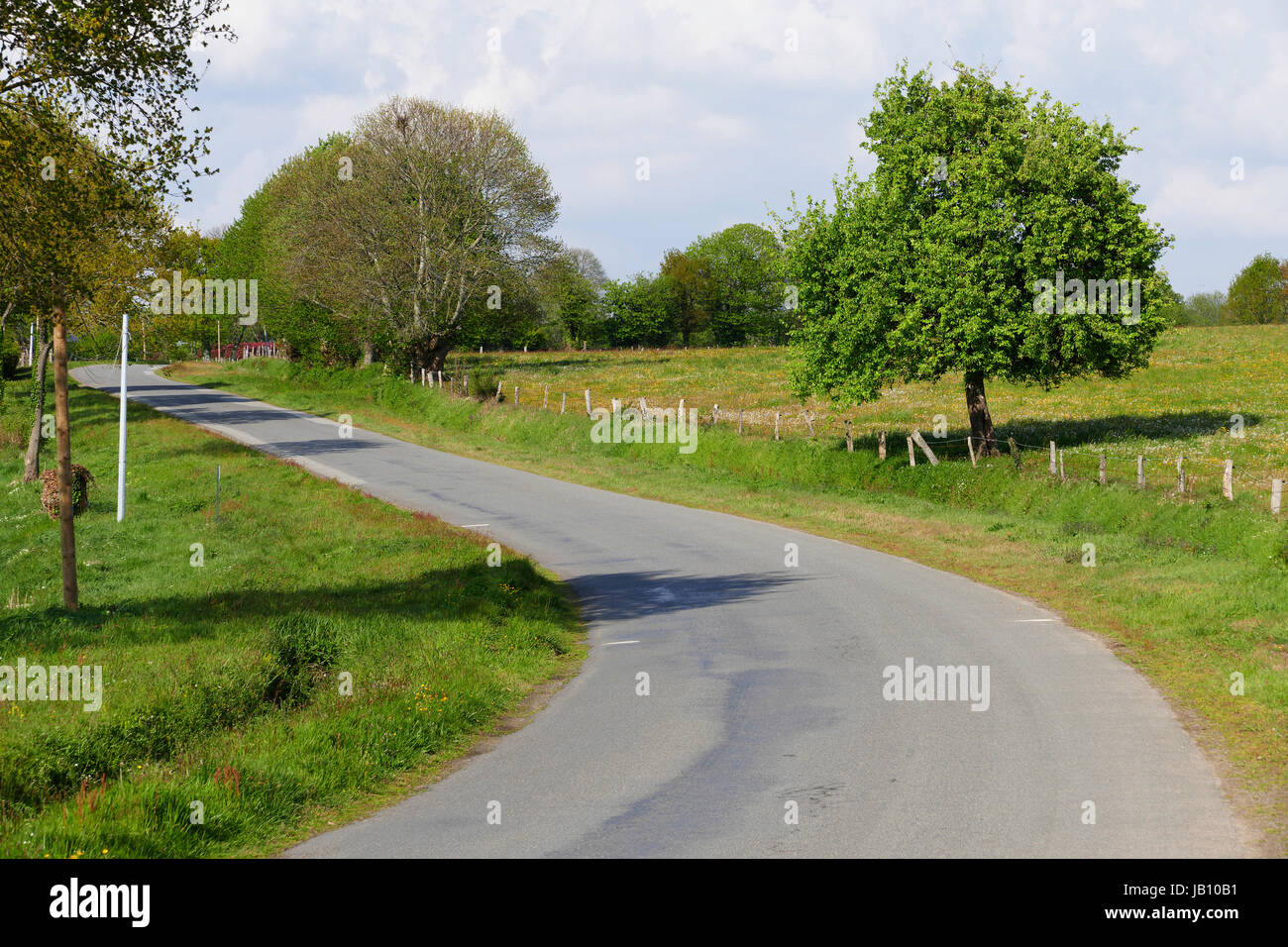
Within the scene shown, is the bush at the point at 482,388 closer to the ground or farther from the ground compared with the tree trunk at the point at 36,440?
farther from the ground

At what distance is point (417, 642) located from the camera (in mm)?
13164

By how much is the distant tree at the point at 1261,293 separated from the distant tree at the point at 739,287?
6160 cm

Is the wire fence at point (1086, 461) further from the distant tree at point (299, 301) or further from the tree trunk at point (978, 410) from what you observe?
the distant tree at point (299, 301)

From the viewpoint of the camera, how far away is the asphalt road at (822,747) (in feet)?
23.7

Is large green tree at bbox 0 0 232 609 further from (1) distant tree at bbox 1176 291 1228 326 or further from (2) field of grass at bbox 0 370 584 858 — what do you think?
(1) distant tree at bbox 1176 291 1228 326

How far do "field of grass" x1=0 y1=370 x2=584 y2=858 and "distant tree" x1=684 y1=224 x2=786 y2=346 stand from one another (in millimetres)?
107489

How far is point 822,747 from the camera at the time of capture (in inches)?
374

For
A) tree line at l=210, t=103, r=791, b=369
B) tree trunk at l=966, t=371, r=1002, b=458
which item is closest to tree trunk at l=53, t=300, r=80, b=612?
tree trunk at l=966, t=371, r=1002, b=458

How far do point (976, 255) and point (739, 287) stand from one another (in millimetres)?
110492

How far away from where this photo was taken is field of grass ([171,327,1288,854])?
41.1ft

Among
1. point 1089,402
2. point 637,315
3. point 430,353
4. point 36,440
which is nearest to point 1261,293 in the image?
point 637,315

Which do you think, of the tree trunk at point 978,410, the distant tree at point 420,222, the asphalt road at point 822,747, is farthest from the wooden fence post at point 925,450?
the distant tree at point 420,222

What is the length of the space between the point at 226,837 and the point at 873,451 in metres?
27.3
